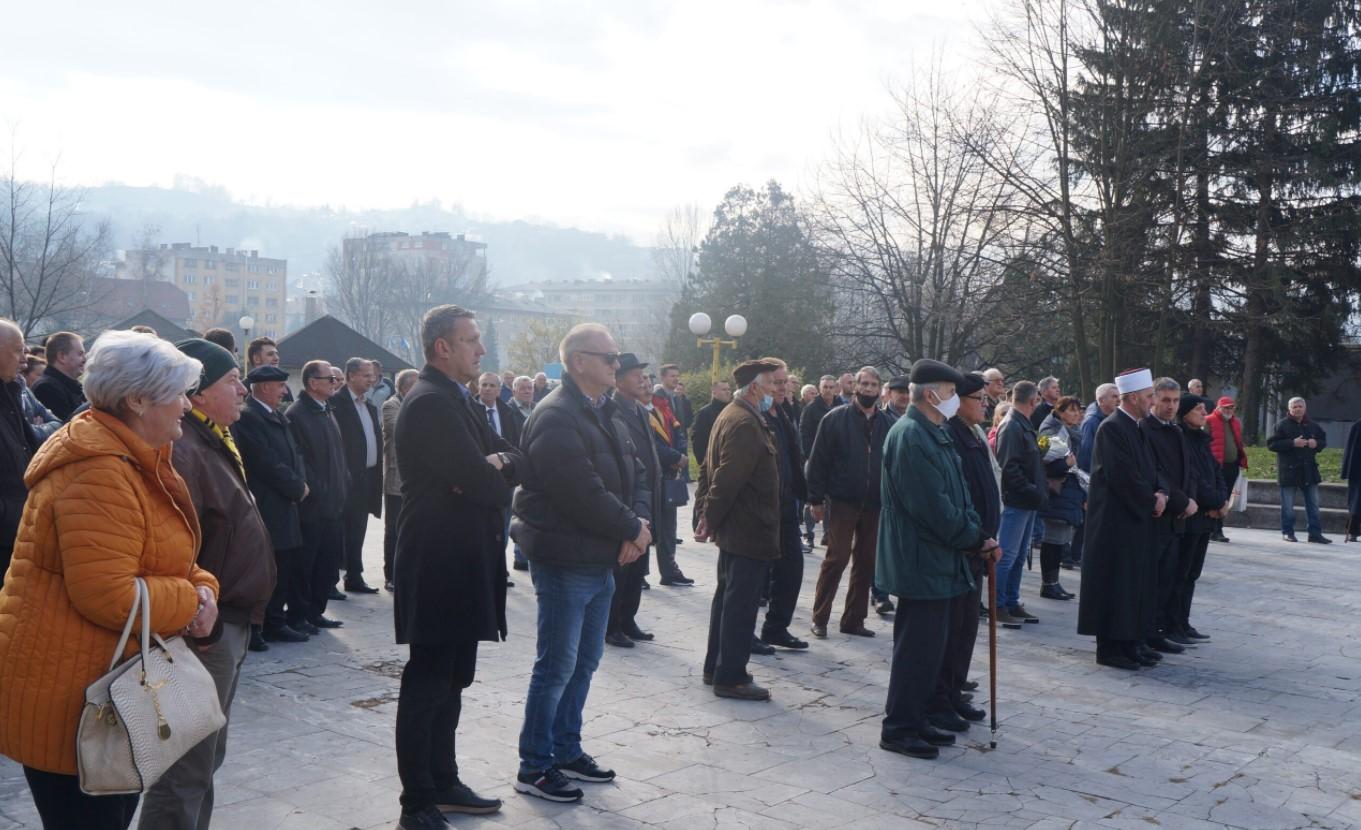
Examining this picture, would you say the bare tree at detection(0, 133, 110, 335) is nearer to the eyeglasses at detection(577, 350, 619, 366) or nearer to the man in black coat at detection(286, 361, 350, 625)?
the man in black coat at detection(286, 361, 350, 625)

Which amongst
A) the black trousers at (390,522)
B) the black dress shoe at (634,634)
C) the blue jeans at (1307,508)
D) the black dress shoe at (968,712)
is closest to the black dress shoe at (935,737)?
the black dress shoe at (968,712)

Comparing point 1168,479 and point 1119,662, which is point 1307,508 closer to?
point 1168,479

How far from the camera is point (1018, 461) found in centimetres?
981

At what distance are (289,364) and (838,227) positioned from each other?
13540 mm

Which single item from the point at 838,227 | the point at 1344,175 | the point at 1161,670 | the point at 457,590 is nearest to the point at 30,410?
the point at 457,590

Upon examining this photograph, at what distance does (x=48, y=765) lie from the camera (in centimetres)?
305

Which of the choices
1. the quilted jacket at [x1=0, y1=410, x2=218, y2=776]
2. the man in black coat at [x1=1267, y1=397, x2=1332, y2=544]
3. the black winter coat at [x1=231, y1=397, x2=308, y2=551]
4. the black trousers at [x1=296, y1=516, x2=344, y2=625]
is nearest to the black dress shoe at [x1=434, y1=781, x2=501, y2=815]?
the quilted jacket at [x1=0, y1=410, x2=218, y2=776]

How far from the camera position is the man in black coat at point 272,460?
7.57m

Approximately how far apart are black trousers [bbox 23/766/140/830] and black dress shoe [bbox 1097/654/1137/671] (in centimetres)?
695

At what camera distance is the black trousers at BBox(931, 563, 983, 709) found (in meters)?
6.62

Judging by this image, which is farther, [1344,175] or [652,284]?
[652,284]

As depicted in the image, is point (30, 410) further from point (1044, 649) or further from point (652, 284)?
point (652, 284)

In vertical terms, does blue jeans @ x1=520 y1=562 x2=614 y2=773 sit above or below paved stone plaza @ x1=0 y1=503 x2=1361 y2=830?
above

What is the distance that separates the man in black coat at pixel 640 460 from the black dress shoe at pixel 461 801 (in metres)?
2.65
